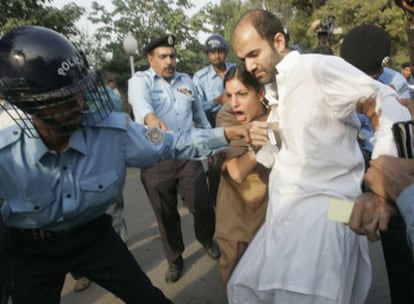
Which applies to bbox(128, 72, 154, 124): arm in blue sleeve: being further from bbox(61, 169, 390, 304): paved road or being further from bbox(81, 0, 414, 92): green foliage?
bbox(81, 0, 414, 92): green foliage

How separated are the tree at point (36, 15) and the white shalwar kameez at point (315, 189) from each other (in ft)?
30.0

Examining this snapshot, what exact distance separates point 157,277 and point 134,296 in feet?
4.92

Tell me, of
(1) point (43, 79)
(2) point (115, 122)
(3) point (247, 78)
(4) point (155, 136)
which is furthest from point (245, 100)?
(1) point (43, 79)

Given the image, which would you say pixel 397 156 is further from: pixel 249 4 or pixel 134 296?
pixel 249 4

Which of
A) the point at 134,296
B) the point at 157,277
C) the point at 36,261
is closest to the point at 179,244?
the point at 157,277

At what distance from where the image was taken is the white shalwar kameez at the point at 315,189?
5.04 feet

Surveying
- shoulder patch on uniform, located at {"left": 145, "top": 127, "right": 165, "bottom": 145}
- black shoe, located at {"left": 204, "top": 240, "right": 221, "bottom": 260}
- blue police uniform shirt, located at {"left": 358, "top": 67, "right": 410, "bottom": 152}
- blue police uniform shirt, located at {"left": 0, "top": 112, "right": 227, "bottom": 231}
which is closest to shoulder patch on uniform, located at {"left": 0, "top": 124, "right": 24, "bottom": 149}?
blue police uniform shirt, located at {"left": 0, "top": 112, "right": 227, "bottom": 231}

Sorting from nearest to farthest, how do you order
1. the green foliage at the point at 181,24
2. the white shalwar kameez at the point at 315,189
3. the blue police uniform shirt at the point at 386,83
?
1. the white shalwar kameez at the point at 315,189
2. the blue police uniform shirt at the point at 386,83
3. the green foliage at the point at 181,24

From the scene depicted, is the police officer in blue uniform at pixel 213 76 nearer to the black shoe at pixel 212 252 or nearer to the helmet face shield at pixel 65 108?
the black shoe at pixel 212 252

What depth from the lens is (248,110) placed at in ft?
7.55

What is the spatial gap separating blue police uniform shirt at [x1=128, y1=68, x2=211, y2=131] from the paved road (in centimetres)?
128

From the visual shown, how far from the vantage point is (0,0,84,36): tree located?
936 cm

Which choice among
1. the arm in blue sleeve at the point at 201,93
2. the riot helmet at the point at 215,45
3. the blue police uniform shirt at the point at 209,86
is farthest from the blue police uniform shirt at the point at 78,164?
the riot helmet at the point at 215,45

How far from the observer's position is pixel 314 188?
162 cm
